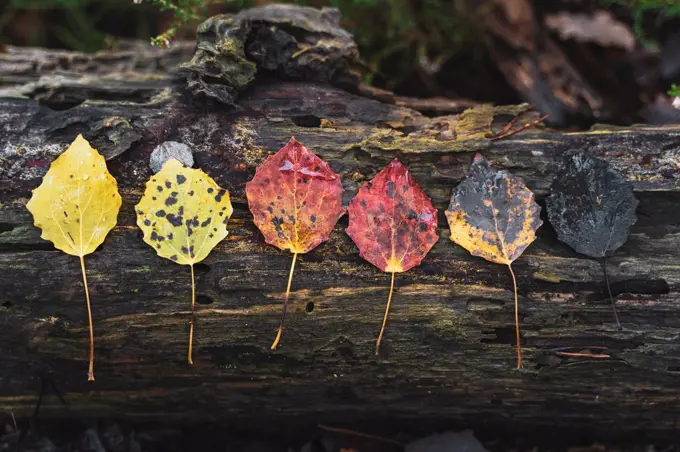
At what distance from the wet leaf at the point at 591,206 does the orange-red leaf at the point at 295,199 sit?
75 centimetres

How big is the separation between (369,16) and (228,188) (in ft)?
6.41

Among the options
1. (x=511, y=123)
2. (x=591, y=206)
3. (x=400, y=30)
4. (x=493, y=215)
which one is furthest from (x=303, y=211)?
(x=400, y=30)

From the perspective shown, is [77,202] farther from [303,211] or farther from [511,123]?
[511,123]

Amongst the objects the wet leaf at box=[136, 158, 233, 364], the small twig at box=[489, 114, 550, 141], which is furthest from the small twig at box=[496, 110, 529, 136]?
the wet leaf at box=[136, 158, 233, 364]

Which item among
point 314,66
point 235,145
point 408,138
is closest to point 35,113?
point 235,145

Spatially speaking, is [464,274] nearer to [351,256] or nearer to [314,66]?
[351,256]

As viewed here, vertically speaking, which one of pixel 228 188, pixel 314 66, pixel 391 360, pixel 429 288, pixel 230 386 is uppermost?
pixel 314 66

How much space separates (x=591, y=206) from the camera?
1908 millimetres

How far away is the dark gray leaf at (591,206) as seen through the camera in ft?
6.15

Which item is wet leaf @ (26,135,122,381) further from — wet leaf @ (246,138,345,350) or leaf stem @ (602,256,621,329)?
leaf stem @ (602,256,621,329)

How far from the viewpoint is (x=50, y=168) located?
6.16 ft

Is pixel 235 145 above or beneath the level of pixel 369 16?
beneath

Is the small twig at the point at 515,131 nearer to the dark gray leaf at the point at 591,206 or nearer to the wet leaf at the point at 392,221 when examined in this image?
the dark gray leaf at the point at 591,206

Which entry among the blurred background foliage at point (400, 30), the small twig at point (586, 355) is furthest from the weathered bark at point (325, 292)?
the blurred background foliage at point (400, 30)
